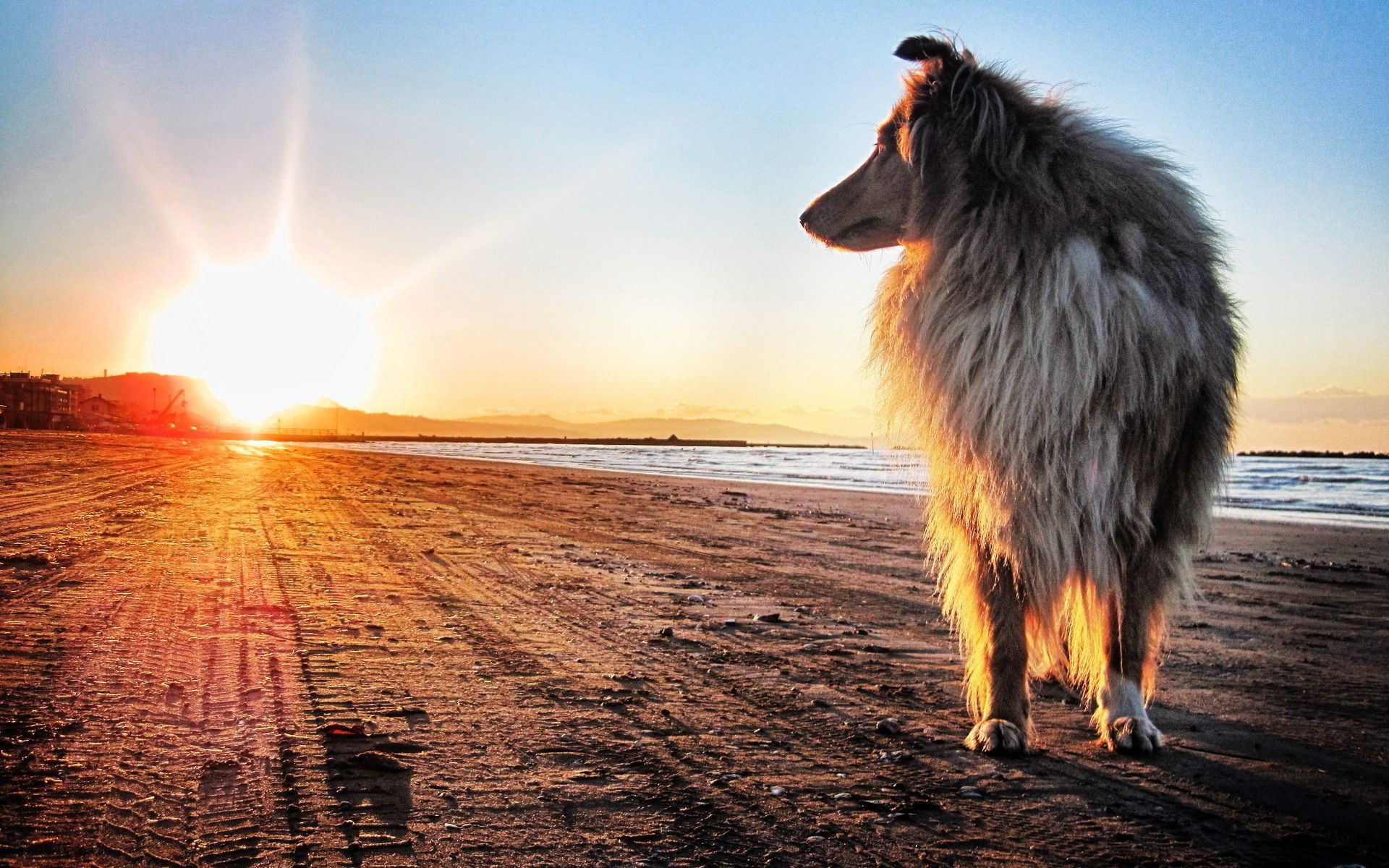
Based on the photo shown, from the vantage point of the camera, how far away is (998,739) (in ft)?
Answer: 9.07

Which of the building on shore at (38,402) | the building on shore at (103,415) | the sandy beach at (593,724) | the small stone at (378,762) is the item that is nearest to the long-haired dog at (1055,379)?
the sandy beach at (593,724)

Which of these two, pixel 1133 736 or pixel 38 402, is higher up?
pixel 38 402

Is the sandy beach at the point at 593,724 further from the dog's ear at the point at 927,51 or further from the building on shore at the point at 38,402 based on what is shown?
the building on shore at the point at 38,402

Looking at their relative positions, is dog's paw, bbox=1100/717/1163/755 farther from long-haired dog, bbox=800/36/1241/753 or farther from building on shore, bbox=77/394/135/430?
building on shore, bbox=77/394/135/430

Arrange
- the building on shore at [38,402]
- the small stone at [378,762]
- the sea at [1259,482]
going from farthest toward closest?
the building on shore at [38,402] < the sea at [1259,482] < the small stone at [378,762]

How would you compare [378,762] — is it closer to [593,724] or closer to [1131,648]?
[593,724]

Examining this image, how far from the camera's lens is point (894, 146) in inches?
137

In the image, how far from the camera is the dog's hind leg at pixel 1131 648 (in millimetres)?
2924

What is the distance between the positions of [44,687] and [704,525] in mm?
7846

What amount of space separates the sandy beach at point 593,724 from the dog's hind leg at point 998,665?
11 cm

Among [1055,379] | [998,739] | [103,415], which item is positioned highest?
[1055,379]

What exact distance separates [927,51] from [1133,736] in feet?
9.13

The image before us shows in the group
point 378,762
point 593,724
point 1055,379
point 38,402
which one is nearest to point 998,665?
point 1055,379

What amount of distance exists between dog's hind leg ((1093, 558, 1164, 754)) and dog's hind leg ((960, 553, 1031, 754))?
320 mm
